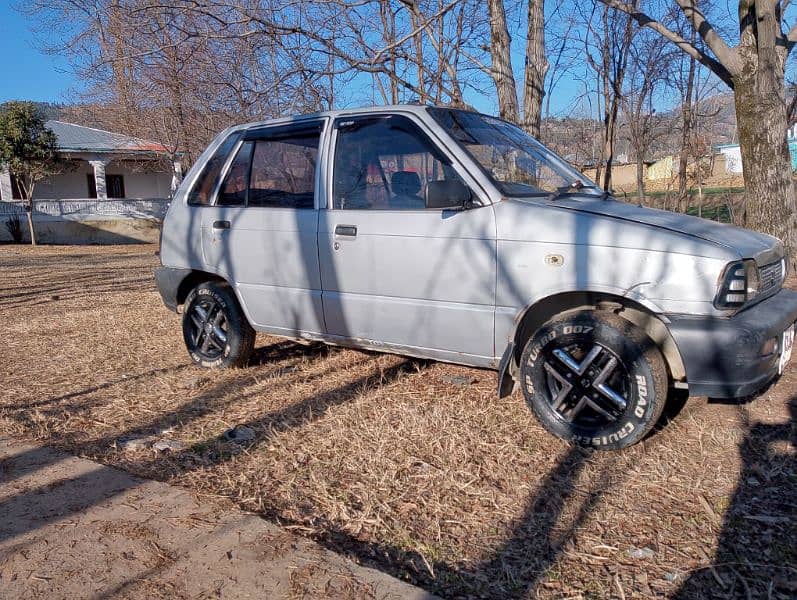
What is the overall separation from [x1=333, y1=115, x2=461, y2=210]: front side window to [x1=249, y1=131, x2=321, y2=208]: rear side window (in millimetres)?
236

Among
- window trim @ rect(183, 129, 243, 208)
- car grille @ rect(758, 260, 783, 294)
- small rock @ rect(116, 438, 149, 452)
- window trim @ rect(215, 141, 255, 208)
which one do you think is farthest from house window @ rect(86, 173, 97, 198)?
car grille @ rect(758, 260, 783, 294)

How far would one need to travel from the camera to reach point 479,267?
386cm

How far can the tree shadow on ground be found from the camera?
8.02ft

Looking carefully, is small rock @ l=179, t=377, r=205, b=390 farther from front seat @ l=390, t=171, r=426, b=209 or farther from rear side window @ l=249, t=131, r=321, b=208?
front seat @ l=390, t=171, r=426, b=209

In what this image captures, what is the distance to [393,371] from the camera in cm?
515

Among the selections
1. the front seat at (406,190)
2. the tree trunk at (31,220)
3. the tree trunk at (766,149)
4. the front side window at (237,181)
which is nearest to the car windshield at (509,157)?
the front seat at (406,190)

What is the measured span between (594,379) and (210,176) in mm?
3341

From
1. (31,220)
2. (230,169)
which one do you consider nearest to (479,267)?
(230,169)

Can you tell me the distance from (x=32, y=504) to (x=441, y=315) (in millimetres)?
2360

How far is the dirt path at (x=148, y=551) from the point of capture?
2467mm

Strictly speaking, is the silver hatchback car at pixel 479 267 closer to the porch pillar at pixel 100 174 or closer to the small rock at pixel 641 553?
the small rock at pixel 641 553

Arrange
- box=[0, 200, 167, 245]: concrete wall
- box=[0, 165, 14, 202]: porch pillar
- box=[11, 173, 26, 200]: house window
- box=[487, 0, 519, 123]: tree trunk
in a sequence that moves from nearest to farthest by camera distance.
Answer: box=[487, 0, 519, 123]: tree trunk
box=[0, 200, 167, 245]: concrete wall
box=[0, 165, 14, 202]: porch pillar
box=[11, 173, 26, 200]: house window

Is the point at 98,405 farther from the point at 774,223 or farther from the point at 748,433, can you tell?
the point at 774,223

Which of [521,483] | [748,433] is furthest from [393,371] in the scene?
[748,433]
